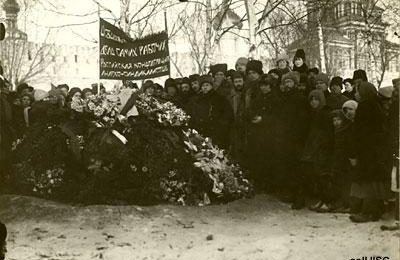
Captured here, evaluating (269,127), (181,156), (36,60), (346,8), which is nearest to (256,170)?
(269,127)

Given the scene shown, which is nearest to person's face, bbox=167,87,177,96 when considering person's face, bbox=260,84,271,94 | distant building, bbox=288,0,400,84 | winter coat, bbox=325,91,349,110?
person's face, bbox=260,84,271,94

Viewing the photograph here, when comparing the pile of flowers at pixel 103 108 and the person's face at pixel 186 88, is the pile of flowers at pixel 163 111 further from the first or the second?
the person's face at pixel 186 88

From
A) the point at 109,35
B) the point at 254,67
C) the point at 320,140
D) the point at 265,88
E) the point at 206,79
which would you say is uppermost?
the point at 109,35

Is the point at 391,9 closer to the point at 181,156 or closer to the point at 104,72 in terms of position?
the point at 181,156

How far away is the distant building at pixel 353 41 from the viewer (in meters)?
5.26

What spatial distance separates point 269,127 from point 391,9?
165 centimetres

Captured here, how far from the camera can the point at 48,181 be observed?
5297 mm

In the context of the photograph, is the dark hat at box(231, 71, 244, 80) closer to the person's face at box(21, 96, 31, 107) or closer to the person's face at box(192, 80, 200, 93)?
the person's face at box(192, 80, 200, 93)

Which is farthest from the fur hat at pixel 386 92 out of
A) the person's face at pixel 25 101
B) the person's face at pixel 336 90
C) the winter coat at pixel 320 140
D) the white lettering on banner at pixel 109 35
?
the person's face at pixel 25 101

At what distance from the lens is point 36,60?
42.0ft

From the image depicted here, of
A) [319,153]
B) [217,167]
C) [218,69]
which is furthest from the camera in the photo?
[218,69]

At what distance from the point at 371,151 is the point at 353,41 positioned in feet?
11.7

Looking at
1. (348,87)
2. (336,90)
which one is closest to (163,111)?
(336,90)

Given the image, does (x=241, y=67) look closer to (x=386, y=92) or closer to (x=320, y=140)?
(x=320, y=140)
